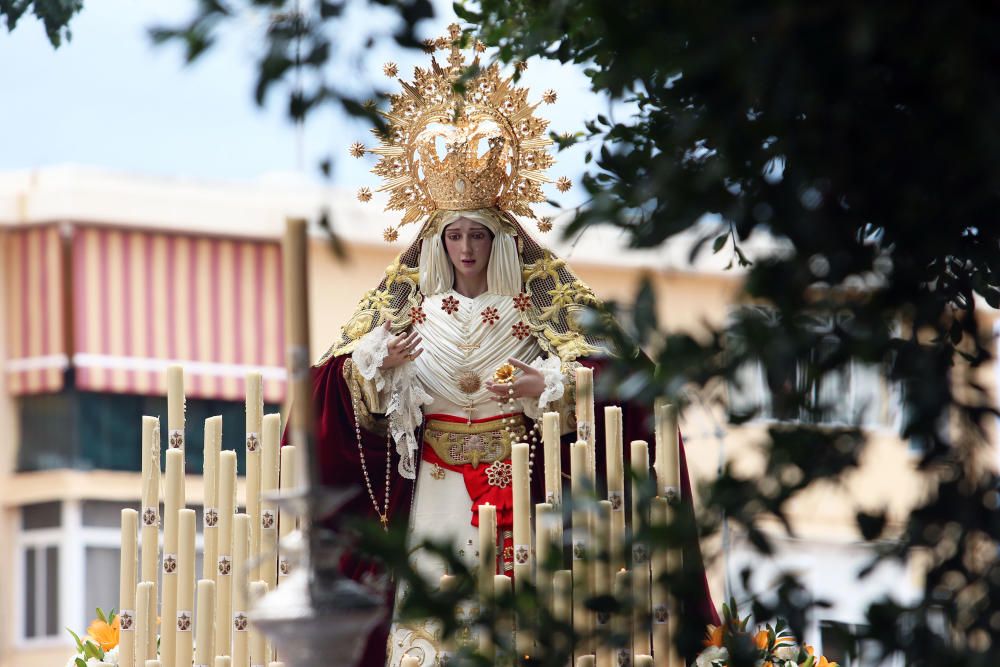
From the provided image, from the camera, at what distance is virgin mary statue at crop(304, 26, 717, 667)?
236 inches

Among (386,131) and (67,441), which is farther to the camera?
(67,441)

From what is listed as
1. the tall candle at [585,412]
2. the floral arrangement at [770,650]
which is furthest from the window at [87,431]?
the tall candle at [585,412]

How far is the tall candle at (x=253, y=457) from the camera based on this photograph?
5555 mm

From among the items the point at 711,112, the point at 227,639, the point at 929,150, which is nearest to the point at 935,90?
the point at 929,150

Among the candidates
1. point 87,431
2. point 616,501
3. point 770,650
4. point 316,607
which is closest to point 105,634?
point 616,501

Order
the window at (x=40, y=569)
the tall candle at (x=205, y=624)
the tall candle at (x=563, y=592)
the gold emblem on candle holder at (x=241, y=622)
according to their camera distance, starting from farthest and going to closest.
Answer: the window at (x=40, y=569) → the gold emblem on candle holder at (x=241, y=622) → the tall candle at (x=205, y=624) → the tall candle at (x=563, y=592)

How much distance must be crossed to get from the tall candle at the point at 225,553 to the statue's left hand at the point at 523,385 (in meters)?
0.83

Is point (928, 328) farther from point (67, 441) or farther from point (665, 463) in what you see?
point (67, 441)

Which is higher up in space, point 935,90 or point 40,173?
point 40,173

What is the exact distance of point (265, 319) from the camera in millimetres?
17031

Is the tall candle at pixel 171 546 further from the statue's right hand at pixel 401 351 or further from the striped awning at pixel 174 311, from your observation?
the striped awning at pixel 174 311

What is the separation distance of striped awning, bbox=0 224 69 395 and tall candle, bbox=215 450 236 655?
36.4 feet

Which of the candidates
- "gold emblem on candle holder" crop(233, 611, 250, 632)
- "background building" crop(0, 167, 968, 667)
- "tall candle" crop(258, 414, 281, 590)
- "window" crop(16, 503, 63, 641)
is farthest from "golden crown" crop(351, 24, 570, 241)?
"window" crop(16, 503, 63, 641)

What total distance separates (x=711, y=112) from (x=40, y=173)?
1355 centimetres
